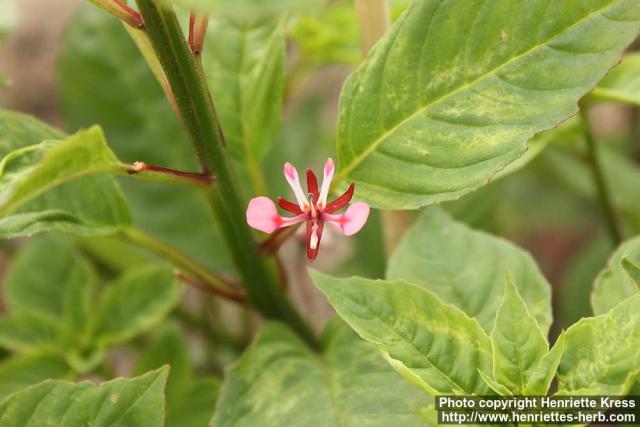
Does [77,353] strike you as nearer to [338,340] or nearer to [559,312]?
[338,340]

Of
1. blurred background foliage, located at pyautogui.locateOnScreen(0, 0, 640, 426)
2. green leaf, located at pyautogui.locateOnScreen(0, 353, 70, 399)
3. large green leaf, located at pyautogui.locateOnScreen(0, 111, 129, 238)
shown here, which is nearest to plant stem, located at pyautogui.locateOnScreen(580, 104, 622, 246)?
blurred background foliage, located at pyautogui.locateOnScreen(0, 0, 640, 426)

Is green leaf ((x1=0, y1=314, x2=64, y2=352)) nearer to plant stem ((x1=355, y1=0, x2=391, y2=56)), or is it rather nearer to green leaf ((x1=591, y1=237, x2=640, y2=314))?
plant stem ((x1=355, y1=0, x2=391, y2=56))

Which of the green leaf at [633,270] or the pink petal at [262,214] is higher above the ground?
the pink petal at [262,214]

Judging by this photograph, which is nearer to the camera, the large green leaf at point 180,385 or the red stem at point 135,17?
the red stem at point 135,17

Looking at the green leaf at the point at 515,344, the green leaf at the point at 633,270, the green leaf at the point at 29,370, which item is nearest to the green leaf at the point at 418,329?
the green leaf at the point at 515,344

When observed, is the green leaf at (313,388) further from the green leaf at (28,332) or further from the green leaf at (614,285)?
the green leaf at (28,332)

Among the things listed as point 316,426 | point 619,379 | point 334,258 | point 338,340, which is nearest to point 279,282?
point 338,340

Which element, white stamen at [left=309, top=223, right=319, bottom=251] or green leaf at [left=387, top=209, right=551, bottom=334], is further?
green leaf at [left=387, top=209, right=551, bottom=334]

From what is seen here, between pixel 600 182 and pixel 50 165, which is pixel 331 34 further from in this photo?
pixel 50 165
